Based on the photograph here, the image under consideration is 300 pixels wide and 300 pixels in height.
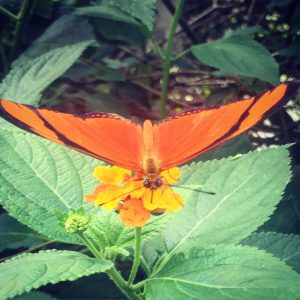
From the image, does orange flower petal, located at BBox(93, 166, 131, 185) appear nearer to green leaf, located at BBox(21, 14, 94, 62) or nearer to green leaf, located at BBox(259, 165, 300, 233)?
green leaf, located at BBox(259, 165, 300, 233)

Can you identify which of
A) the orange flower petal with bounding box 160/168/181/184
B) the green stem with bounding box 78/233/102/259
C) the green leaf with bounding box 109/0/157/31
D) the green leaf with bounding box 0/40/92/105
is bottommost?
the green stem with bounding box 78/233/102/259

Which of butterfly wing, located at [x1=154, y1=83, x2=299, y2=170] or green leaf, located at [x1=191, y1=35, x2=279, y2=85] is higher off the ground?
green leaf, located at [x1=191, y1=35, x2=279, y2=85]

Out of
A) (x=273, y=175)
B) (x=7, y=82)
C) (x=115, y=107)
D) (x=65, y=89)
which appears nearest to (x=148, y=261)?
(x=273, y=175)

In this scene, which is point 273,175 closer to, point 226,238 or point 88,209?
point 226,238

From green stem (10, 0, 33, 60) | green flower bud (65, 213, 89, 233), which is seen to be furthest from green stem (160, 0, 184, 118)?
green flower bud (65, 213, 89, 233)

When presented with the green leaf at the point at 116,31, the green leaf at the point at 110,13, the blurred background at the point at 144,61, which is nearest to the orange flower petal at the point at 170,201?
the blurred background at the point at 144,61

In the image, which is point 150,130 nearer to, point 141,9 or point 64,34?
point 141,9
